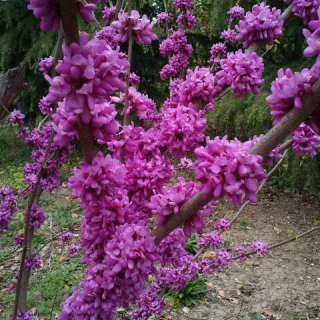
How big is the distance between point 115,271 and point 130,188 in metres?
0.34

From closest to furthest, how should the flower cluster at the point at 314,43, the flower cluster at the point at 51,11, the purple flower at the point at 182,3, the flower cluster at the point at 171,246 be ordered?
1. the flower cluster at the point at 51,11
2. the flower cluster at the point at 314,43
3. the flower cluster at the point at 171,246
4. the purple flower at the point at 182,3

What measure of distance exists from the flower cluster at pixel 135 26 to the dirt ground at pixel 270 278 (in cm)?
263

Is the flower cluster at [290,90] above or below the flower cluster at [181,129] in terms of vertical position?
above

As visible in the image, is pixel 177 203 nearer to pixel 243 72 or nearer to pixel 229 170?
pixel 229 170

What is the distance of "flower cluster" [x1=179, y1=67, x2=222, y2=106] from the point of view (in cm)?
143

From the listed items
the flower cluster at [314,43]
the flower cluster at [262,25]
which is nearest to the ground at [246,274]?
the flower cluster at [262,25]

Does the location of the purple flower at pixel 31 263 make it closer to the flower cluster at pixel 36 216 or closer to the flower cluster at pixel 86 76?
the flower cluster at pixel 36 216

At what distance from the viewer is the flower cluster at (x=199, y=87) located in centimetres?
143

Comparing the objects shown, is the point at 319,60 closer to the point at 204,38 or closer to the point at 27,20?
the point at 204,38

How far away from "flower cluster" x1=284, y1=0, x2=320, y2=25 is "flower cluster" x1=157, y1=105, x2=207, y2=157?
53 centimetres

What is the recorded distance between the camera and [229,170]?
2.75ft

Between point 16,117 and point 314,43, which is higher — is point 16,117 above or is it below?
below

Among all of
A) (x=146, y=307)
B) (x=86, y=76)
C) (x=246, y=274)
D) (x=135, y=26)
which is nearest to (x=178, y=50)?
(x=135, y=26)

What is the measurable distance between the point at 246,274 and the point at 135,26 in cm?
325
